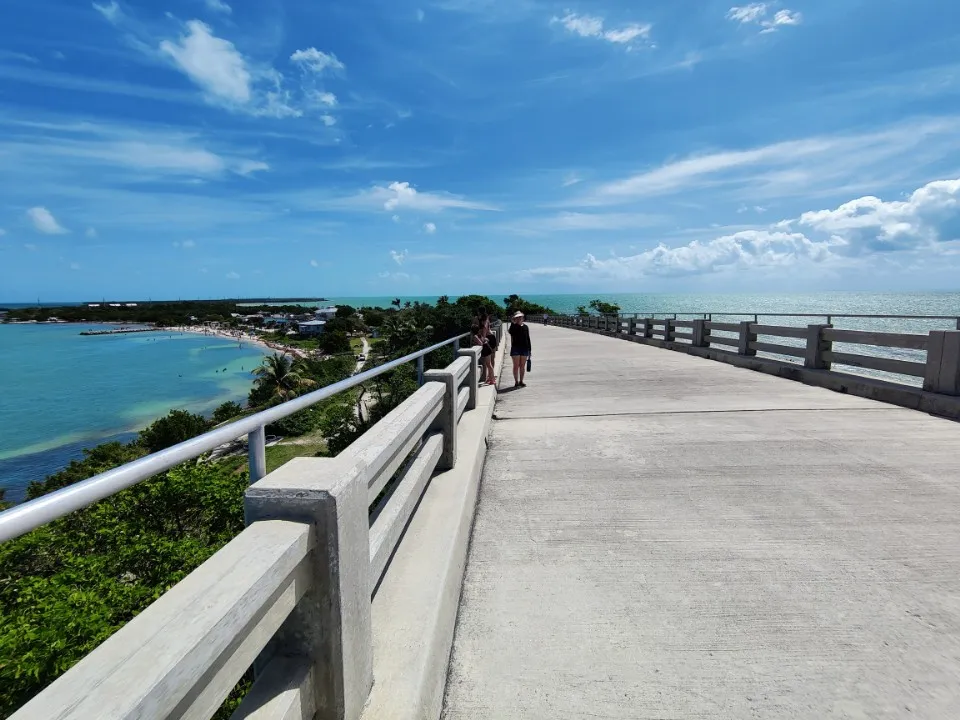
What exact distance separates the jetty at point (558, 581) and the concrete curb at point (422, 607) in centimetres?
1

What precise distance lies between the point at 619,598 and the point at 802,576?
3.99 feet

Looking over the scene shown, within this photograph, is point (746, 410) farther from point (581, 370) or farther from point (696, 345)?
point (696, 345)

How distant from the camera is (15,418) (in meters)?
99.9

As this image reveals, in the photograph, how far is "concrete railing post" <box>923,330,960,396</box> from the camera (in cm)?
773

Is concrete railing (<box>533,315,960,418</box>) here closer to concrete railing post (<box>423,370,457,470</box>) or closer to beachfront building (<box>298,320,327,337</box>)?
concrete railing post (<box>423,370,457,470</box>)

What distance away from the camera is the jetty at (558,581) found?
4.63 ft

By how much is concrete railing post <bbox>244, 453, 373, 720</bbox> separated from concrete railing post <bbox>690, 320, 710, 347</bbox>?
16238mm

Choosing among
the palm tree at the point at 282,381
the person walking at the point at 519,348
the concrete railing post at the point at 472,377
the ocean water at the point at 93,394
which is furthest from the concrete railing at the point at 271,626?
the palm tree at the point at 282,381

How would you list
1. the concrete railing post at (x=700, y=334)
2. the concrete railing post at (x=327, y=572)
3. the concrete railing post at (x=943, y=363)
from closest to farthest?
1. the concrete railing post at (x=327, y=572)
2. the concrete railing post at (x=943, y=363)
3. the concrete railing post at (x=700, y=334)

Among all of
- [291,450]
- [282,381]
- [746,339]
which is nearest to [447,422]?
[746,339]

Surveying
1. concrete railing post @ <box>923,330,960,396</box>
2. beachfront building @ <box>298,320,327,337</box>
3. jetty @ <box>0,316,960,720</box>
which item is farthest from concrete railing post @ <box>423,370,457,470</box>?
beachfront building @ <box>298,320,327,337</box>

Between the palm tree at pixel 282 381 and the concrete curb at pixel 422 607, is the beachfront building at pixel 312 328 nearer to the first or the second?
the palm tree at pixel 282 381

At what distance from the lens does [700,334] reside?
16.9 metres

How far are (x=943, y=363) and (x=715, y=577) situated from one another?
6839 millimetres
